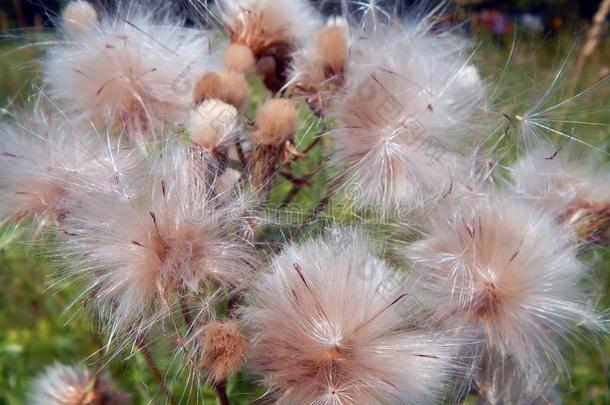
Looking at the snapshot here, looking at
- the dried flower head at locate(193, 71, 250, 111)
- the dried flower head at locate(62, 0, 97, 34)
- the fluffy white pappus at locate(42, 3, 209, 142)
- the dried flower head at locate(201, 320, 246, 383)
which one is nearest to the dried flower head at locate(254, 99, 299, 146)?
the dried flower head at locate(193, 71, 250, 111)

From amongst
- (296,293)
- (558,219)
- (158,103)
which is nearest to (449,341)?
(296,293)

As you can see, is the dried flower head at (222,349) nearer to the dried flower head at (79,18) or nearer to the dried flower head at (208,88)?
the dried flower head at (208,88)

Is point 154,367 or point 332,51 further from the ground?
point 332,51

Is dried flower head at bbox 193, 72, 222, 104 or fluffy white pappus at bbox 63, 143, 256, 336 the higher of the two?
dried flower head at bbox 193, 72, 222, 104

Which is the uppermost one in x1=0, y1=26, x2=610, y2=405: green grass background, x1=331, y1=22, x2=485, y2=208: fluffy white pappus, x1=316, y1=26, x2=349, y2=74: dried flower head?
x1=316, y1=26, x2=349, y2=74: dried flower head

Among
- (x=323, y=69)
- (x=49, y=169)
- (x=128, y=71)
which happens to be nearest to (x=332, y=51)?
(x=323, y=69)

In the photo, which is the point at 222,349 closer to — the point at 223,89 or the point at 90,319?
the point at 90,319

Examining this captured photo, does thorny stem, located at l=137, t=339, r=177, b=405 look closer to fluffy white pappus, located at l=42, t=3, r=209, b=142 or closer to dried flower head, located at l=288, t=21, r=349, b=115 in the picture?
fluffy white pappus, located at l=42, t=3, r=209, b=142
